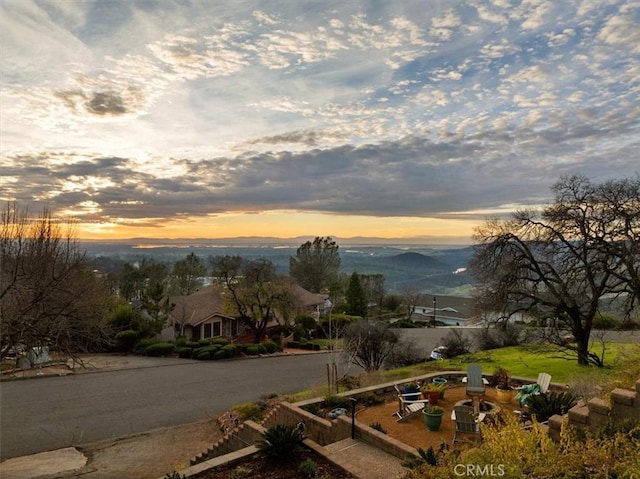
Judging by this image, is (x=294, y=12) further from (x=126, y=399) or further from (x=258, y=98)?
(x=126, y=399)

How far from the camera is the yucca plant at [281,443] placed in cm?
737

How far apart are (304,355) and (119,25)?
25565 mm

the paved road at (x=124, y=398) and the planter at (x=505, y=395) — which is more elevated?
the planter at (x=505, y=395)

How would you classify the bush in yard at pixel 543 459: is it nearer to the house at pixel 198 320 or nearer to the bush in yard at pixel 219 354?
the bush in yard at pixel 219 354

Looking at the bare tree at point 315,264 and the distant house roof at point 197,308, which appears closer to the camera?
the distant house roof at point 197,308

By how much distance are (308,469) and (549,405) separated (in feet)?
18.9

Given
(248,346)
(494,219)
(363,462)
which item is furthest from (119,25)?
(248,346)

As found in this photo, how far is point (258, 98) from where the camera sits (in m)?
14.4

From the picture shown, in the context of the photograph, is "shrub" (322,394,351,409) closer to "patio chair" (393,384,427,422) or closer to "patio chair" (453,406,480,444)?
"patio chair" (393,384,427,422)

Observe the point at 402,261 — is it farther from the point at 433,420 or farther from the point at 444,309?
the point at 433,420

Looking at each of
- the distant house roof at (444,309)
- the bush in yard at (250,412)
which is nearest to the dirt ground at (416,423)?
the bush in yard at (250,412)

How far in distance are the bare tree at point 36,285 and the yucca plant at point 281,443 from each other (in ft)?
26.2

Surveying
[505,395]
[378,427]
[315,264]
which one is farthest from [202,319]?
[315,264]

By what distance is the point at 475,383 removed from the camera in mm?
11695
